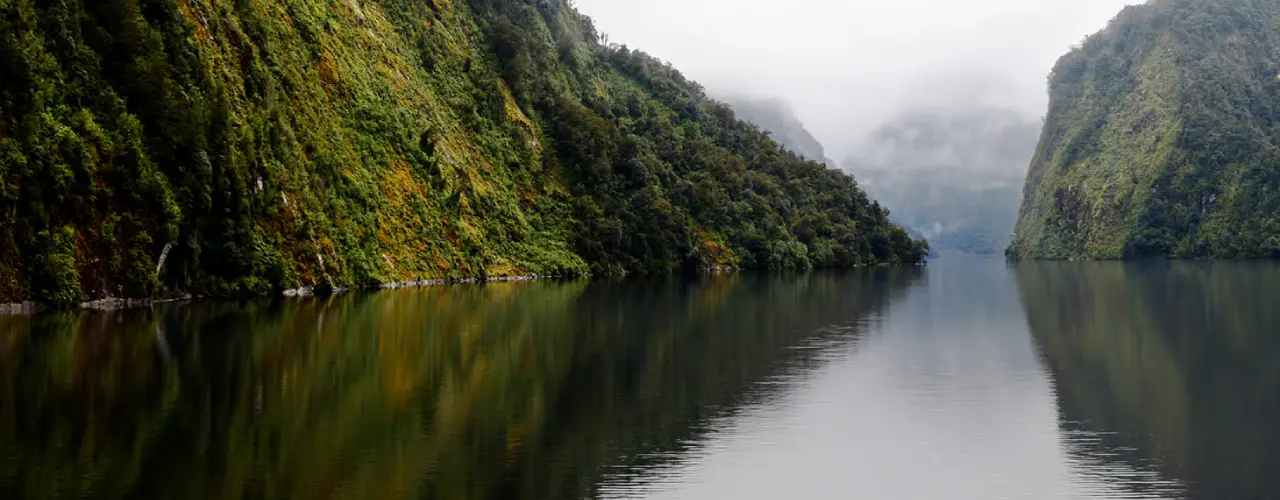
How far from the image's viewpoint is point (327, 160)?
85875 mm

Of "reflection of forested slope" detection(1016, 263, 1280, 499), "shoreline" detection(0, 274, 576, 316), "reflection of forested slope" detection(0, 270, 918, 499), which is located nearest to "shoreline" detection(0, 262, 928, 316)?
"shoreline" detection(0, 274, 576, 316)

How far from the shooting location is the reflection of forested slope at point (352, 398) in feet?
65.6

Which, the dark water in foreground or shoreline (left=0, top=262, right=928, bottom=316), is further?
shoreline (left=0, top=262, right=928, bottom=316)

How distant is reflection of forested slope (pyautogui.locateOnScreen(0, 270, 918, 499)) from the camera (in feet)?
65.6

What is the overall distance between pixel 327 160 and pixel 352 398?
2370 inches

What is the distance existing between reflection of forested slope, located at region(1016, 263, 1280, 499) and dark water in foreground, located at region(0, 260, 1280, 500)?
134 mm

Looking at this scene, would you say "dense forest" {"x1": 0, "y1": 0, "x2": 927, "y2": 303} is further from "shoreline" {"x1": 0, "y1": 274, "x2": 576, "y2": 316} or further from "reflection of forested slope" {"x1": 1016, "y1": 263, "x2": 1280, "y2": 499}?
"reflection of forested slope" {"x1": 1016, "y1": 263, "x2": 1280, "y2": 499}

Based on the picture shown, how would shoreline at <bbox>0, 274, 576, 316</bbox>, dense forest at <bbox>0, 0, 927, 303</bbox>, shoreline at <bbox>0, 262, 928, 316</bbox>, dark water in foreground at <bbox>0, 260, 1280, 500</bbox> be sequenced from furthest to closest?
dense forest at <bbox>0, 0, 927, 303</bbox>, shoreline at <bbox>0, 262, 928, 316</bbox>, shoreline at <bbox>0, 274, 576, 316</bbox>, dark water in foreground at <bbox>0, 260, 1280, 500</bbox>

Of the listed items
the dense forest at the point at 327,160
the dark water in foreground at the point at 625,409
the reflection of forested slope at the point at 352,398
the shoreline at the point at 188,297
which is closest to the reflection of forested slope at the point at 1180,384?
the dark water in foreground at the point at 625,409

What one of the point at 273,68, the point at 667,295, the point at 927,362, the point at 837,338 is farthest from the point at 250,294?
the point at 927,362

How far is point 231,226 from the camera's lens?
226 ft

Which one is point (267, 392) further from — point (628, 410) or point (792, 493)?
point (792, 493)

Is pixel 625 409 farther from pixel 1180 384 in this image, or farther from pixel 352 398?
pixel 1180 384

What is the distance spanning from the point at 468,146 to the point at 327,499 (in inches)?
4270
